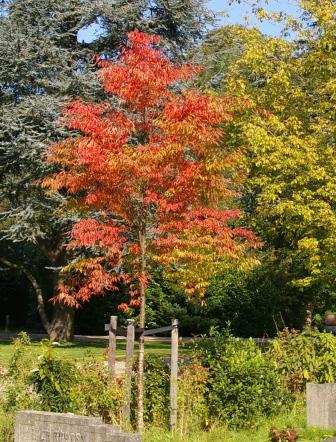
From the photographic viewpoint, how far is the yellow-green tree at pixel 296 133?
17.4 m

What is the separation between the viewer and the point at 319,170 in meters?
17.2

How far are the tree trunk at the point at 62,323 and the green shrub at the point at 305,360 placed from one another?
1502 cm

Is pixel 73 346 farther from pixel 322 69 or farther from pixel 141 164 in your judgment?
pixel 141 164

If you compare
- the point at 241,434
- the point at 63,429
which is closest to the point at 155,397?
the point at 241,434

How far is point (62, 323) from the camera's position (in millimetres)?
26844

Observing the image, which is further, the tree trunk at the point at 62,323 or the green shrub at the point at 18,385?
the tree trunk at the point at 62,323

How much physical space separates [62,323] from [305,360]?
15.5 meters

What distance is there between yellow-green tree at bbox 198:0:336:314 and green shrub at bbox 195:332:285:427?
5.71m

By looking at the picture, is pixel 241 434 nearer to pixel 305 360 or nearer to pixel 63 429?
pixel 305 360

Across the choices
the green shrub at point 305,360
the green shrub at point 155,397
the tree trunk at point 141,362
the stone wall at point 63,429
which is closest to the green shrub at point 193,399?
the green shrub at point 155,397

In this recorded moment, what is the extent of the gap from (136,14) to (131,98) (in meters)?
13.7

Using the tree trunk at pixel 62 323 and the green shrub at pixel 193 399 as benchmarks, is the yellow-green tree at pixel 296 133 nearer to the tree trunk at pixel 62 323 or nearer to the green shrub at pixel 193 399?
the green shrub at pixel 193 399

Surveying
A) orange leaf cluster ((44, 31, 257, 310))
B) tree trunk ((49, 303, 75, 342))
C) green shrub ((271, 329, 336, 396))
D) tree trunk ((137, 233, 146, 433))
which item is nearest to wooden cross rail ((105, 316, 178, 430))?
tree trunk ((137, 233, 146, 433))

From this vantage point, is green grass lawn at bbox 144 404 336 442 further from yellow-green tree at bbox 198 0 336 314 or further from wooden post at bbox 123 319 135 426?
yellow-green tree at bbox 198 0 336 314
